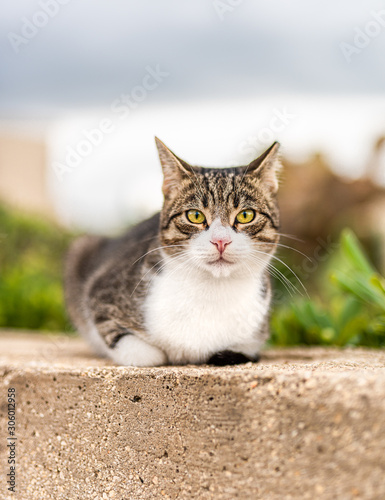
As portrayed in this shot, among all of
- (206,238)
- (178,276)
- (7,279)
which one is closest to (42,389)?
(178,276)

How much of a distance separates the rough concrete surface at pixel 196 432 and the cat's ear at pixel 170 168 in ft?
2.52

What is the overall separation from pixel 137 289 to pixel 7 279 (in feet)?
11.2

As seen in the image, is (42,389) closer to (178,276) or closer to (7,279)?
(178,276)

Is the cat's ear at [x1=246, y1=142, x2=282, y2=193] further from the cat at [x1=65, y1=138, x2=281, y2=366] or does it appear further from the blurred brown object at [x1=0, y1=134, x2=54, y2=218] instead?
the blurred brown object at [x1=0, y1=134, x2=54, y2=218]

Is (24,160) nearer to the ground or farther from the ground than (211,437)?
nearer to the ground

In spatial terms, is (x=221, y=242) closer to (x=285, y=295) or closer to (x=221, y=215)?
(x=221, y=215)

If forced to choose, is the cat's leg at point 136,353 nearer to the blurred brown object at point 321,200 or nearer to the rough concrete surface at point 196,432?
the rough concrete surface at point 196,432

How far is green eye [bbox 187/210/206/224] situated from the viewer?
190 centimetres

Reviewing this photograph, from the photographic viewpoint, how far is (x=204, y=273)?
1.92 meters

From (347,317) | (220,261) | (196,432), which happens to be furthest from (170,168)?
(347,317)

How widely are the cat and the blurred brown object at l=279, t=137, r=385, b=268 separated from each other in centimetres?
558

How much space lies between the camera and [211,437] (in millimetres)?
1507

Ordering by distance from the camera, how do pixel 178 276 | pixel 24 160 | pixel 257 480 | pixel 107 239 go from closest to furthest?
pixel 257 480
pixel 178 276
pixel 107 239
pixel 24 160

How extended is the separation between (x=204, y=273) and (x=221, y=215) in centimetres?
24
